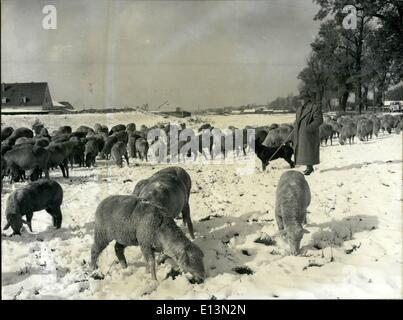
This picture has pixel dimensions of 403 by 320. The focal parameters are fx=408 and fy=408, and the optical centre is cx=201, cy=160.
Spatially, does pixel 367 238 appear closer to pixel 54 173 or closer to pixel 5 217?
pixel 5 217

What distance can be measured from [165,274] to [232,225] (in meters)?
2.48

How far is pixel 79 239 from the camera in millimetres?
7852

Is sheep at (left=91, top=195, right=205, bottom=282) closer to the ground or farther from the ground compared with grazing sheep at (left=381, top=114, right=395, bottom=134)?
closer to the ground

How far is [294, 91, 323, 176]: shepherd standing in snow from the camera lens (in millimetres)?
11961

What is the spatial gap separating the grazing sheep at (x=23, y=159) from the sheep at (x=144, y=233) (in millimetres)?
7628

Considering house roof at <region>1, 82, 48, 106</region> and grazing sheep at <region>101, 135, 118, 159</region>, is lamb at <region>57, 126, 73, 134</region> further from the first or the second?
house roof at <region>1, 82, 48, 106</region>

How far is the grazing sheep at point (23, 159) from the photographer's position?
12.8 m

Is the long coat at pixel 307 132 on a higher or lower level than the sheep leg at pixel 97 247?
higher

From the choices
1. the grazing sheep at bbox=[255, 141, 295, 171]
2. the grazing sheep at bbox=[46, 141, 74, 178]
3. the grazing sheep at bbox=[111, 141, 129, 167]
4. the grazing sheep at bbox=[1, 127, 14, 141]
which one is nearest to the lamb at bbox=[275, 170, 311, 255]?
the grazing sheep at bbox=[255, 141, 295, 171]

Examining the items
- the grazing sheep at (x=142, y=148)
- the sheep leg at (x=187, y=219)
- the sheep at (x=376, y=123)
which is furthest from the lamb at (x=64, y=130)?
the sheep at (x=376, y=123)

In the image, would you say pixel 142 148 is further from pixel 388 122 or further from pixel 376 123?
pixel 388 122

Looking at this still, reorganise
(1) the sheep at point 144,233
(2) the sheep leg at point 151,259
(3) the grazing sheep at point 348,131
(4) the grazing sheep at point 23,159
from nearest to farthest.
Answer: (1) the sheep at point 144,233, (2) the sheep leg at point 151,259, (4) the grazing sheep at point 23,159, (3) the grazing sheep at point 348,131

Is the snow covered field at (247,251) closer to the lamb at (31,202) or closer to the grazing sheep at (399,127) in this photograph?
the lamb at (31,202)
